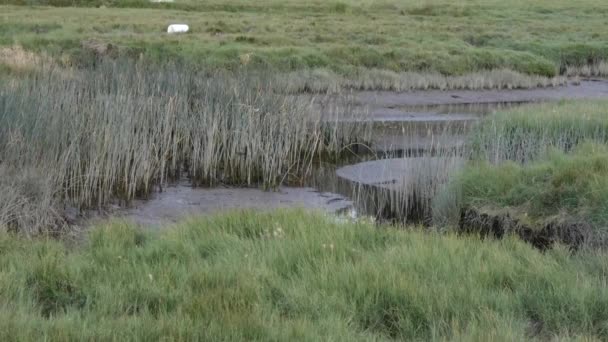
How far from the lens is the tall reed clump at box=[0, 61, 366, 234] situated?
974cm

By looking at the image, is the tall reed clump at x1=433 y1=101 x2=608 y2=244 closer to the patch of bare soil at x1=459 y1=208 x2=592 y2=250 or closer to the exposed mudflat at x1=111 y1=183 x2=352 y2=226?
the patch of bare soil at x1=459 y1=208 x2=592 y2=250

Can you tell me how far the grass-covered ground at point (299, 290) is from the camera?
180 inches

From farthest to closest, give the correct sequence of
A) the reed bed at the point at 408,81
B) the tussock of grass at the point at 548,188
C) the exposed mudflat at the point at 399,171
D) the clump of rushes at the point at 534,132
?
the reed bed at the point at 408,81 < the clump of rushes at the point at 534,132 < the exposed mudflat at the point at 399,171 < the tussock of grass at the point at 548,188

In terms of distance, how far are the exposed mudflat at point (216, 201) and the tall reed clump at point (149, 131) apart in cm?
35

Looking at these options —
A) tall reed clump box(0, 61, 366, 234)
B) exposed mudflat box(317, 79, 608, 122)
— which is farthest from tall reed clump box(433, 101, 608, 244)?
exposed mudflat box(317, 79, 608, 122)

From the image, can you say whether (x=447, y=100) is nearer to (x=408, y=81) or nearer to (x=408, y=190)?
(x=408, y=81)

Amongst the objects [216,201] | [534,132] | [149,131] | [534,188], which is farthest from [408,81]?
[534,188]

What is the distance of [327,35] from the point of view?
30156 mm

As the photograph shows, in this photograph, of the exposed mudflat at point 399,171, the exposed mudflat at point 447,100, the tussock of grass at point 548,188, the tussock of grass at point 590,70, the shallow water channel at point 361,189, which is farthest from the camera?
the tussock of grass at point 590,70

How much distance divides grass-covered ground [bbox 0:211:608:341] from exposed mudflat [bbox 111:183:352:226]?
3.40 meters

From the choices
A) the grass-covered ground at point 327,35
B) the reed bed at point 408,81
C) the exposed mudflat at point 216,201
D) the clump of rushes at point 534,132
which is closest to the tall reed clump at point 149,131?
the exposed mudflat at point 216,201

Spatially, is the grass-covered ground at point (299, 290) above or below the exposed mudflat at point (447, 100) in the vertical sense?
above

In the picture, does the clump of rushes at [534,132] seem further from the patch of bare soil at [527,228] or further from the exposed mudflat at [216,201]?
the exposed mudflat at [216,201]

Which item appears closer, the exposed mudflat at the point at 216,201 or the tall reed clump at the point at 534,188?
the tall reed clump at the point at 534,188
